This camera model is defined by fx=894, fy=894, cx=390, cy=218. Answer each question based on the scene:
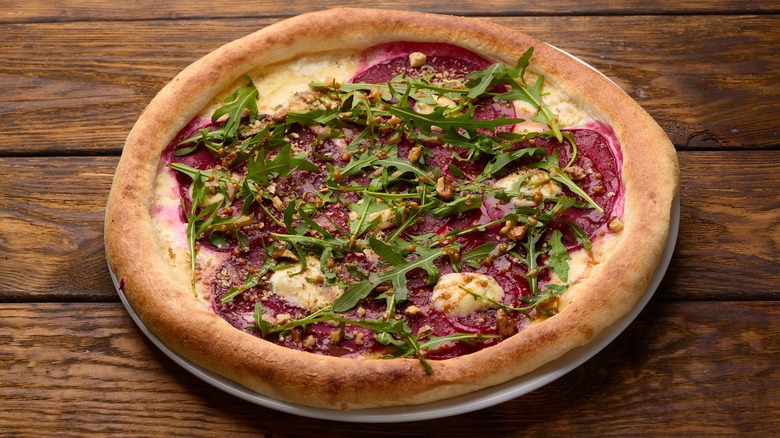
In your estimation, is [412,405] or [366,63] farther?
[366,63]

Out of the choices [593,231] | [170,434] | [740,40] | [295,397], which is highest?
[740,40]

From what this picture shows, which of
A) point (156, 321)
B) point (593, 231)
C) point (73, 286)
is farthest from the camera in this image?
point (73, 286)

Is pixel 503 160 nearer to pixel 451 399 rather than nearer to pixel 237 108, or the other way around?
pixel 451 399

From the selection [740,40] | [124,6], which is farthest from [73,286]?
[740,40]

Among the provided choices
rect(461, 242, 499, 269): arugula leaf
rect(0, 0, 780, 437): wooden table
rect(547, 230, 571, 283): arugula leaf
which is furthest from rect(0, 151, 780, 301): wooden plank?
rect(461, 242, 499, 269): arugula leaf

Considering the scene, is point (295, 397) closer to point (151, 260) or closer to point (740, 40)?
point (151, 260)

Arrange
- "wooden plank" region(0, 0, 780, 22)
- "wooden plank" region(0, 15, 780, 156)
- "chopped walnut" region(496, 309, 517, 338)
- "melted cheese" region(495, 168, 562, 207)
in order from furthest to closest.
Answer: "wooden plank" region(0, 0, 780, 22) < "wooden plank" region(0, 15, 780, 156) < "melted cheese" region(495, 168, 562, 207) < "chopped walnut" region(496, 309, 517, 338)

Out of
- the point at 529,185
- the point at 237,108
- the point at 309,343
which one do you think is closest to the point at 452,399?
the point at 309,343

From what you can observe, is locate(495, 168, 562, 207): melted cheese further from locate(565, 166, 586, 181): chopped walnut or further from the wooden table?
the wooden table
